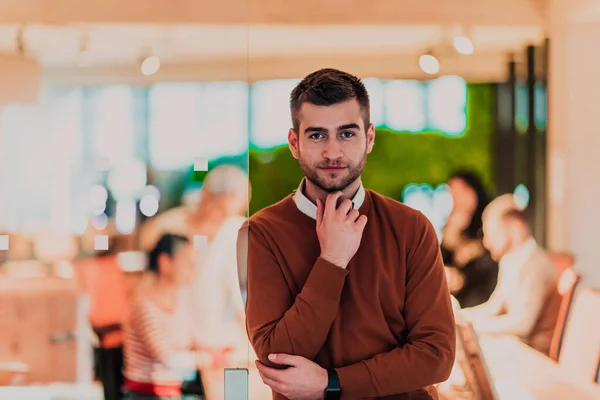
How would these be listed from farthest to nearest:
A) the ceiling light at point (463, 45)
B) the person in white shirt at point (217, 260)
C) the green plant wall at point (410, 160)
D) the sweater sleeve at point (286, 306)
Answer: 1. the ceiling light at point (463, 45)
2. the green plant wall at point (410, 160)
3. the person in white shirt at point (217, 260)
4. the sweater sleeve at point (286, 306)

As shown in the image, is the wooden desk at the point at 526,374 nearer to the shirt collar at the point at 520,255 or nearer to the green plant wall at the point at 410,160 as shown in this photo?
the shirt collar at the point at 520,255

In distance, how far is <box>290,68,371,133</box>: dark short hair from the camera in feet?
4.99

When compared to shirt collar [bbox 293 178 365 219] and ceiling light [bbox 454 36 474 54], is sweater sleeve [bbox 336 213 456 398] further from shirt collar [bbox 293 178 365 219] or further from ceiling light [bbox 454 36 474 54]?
ceiling light [bbox 454 36 474 54]

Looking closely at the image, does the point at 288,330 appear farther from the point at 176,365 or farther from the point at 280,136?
the point at 280,136

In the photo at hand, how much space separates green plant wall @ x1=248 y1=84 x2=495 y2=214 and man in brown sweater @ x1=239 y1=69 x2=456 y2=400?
413 millimetres

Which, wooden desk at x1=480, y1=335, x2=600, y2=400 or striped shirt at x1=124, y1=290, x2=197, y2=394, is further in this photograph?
wooden desk at x1=480, y1=335, x2=600, y2=400

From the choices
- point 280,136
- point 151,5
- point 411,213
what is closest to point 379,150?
point 280,136

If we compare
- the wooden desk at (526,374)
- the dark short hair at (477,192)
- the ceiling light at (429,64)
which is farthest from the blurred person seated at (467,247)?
the ceiling light at (429,64)

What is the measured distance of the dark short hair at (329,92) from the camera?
4.99 ft

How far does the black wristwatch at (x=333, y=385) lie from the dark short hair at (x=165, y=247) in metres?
0.51

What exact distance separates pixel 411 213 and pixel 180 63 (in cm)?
64

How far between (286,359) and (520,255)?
3.83 feet

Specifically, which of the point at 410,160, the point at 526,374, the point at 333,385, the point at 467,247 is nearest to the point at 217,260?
the point at 333,385

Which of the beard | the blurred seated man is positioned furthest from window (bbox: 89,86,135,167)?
the blurred seated man
